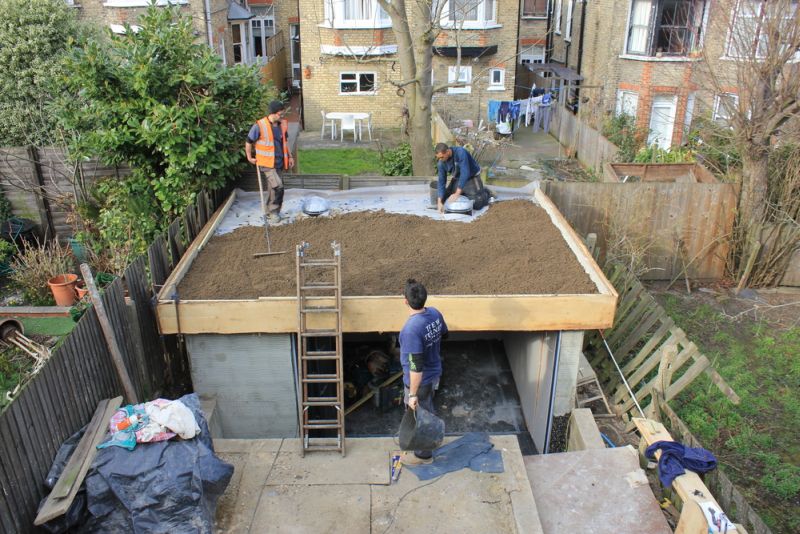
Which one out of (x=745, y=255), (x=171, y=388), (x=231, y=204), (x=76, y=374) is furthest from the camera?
(x=745, y=255)

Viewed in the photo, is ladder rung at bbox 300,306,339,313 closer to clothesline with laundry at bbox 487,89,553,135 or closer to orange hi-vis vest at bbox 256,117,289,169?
orange hi-vis vest at bbox 256,117,289,169

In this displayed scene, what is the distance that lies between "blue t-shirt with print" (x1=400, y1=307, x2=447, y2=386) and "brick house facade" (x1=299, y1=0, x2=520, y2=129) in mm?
16764

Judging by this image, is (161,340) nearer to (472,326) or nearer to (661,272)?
(472,326)

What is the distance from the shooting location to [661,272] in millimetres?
12508

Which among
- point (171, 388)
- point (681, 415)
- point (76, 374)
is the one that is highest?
point (76, 374)

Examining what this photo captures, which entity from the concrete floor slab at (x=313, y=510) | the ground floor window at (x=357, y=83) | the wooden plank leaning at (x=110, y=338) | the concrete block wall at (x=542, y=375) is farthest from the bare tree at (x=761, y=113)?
the ground floor window at (x=357, y=83)

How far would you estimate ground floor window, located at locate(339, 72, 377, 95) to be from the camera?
75.0 feet

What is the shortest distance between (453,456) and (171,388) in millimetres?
3832

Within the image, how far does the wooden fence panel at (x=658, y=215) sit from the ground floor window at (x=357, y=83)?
1307 centimetres

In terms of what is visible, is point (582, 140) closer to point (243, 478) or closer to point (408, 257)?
point (408, 257)

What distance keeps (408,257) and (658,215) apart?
6053 millimetres

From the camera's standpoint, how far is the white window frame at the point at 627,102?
832 inches

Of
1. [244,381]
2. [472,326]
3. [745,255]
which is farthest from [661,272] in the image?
[244,381]

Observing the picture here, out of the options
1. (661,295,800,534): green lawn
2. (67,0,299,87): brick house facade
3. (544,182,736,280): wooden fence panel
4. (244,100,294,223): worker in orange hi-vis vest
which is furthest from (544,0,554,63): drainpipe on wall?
(244,100,294,223): worker in orange hi-vis vest
